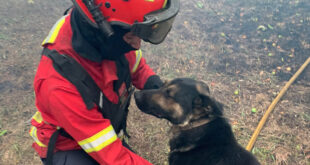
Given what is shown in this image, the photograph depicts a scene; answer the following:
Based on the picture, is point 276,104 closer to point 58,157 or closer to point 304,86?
point 304,86

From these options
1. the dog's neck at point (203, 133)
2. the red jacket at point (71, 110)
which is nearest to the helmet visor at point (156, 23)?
the red jacket at point (71, 110)

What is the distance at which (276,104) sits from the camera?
4.38m

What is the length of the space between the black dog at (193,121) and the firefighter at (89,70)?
2.00 ft

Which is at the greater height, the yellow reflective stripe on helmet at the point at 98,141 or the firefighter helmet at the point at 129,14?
the firefighter helmet at the point at 129,14

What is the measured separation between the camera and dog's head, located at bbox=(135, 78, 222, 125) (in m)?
2.42

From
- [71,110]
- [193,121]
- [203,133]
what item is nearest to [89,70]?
[71,110]


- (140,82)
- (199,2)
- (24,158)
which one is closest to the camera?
(140,82)

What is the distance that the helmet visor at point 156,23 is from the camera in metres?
1.71

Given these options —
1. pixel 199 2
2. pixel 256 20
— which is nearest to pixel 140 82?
pixel 256 20

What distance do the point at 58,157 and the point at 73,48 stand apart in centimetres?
110

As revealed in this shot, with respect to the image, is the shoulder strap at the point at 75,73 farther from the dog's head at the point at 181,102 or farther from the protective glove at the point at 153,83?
the protective glove at the point at 153,83

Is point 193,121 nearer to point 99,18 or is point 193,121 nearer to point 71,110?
point 71,110

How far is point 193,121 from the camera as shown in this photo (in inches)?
99.2

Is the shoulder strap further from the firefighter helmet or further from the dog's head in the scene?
the dog's head
